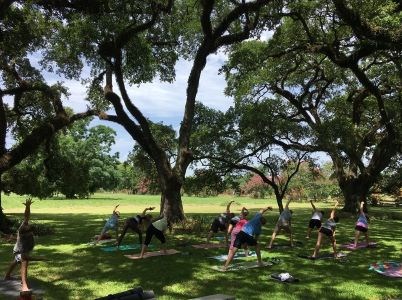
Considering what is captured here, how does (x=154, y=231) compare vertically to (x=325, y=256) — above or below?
above

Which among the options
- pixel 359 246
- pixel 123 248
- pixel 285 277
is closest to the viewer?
pixel 285 277

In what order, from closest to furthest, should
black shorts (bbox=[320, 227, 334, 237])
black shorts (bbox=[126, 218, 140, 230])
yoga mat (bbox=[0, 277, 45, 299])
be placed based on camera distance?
yoga mat (bbox=[0, 277, 45, 299]), black shorts (bbox=[320, 227, 334, 237]), black shorts (bbox=[126, 218, 140, 230])

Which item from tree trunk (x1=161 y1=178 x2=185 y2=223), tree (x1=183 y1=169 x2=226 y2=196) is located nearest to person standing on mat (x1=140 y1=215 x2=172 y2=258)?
tree trunk (x1=161 y1=178 x2=185 y2=223)

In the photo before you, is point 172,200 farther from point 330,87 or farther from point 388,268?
point 330,87

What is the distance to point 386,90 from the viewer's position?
29578 mm

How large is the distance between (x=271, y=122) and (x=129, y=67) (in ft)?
31.2

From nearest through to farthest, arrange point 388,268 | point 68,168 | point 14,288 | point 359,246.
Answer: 1. point 14,288
2. point 388,268
3. point 359,246
4. point 68,168

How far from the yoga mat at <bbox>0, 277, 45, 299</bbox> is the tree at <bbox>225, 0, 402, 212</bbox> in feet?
46.3

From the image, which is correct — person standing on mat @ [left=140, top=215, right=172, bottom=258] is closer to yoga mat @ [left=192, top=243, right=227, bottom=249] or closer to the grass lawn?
the grass lawn

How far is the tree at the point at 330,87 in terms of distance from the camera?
70.2 feet

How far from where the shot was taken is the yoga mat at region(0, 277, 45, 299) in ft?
28.6

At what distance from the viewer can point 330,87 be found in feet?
108

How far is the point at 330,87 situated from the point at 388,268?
75.7 ft

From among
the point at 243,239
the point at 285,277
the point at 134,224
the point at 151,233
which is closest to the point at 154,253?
the point at 151,233
